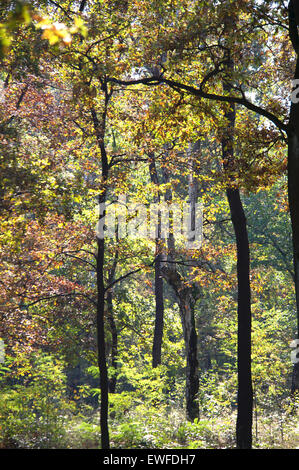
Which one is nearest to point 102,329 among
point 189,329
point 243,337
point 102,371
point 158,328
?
point 102,371

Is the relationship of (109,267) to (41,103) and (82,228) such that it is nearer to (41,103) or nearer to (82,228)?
(82,228)

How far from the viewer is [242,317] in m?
9.81

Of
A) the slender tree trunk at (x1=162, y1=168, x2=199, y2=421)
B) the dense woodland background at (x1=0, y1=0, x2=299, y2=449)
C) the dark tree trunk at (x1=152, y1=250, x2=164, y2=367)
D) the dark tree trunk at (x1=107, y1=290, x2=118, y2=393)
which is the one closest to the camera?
the dense woodland background at (x1=0, y1=0, x2=299, y2=449)

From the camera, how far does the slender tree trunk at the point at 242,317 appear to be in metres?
9.15

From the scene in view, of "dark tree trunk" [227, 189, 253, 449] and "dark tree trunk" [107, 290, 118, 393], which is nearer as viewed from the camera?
"dark tree trunk" [227, 189, 253, 449]

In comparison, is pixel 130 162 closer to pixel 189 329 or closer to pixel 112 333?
pixel 189 329

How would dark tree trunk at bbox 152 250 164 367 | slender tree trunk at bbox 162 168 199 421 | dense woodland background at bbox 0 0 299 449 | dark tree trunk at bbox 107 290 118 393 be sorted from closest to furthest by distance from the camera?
dense woodland background at bbox 0 0 299 449 → slender tree trunk at bbox 162 168 199 421 → dark tree trunk at bbox 107 290 118 393 → dark tree trunk at bbox 152 250 164 367

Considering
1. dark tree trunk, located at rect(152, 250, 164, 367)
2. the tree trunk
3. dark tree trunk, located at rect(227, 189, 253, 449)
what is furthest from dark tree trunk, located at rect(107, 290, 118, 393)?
dark tree trunk, located at rect(227, 189, 253, 449)

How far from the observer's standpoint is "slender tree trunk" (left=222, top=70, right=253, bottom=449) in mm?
9148

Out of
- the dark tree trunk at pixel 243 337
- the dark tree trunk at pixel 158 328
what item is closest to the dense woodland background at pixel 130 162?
the dark tree trunk at pixel 243 337

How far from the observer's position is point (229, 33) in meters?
7.40

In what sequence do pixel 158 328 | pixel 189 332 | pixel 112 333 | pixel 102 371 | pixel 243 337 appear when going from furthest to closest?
pixel 158 328
pixel 112 333
pixel 189 332
pixel 243 337
pixel 102 371

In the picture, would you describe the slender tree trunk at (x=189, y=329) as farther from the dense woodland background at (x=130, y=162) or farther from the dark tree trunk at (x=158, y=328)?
the dark tree trunk at (x=158, y=328)

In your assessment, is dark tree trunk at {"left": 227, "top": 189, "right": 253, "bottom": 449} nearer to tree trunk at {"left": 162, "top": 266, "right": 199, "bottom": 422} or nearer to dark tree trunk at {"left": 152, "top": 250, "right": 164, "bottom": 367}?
tree trunk at {"left": 162, "top": 266, "right": 199, "bottom": 422}
